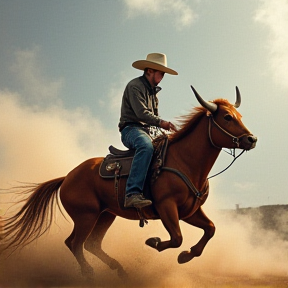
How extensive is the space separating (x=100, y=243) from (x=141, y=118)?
2742 millimetres

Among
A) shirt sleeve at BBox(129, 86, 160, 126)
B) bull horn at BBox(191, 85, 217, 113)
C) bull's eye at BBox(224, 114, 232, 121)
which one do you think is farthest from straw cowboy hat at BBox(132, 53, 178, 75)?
bull's eye at BBox(224, 114, 232, 121)

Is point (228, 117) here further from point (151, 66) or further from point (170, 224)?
point (170, 224)

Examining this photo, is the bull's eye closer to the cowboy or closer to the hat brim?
the cowboy

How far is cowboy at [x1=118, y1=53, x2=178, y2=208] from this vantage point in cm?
808

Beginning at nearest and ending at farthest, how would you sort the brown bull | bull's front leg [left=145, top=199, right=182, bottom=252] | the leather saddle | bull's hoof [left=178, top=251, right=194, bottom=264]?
bull's front leg [left=145, top=199, right=182, bottom=252], the brown bull, bull's hoof [left=178, top=251, right=194, bottom=264], the leather saddle

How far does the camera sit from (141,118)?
329 inches

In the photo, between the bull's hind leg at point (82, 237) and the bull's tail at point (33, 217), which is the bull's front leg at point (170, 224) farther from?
the bull's tail at point (33, 217)

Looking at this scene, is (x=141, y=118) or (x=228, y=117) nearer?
(x=228, y=117)

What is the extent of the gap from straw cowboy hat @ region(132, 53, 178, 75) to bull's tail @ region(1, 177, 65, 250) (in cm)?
295

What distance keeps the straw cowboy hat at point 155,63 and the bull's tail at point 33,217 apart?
9.69 ft

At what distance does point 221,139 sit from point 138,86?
1796mm

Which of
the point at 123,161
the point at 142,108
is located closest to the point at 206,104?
the point at 142,108

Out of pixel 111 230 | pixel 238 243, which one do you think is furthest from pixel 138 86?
pixel 238 243

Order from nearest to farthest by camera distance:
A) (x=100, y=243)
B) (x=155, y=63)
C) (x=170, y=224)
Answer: (x=170, y=224) < (x=155, y=63) < (x=100, y=243)
